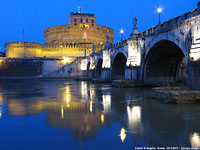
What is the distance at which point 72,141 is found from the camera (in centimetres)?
452

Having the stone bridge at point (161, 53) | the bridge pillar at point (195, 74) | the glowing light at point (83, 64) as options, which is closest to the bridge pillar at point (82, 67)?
the glowing light at point (83, 64)

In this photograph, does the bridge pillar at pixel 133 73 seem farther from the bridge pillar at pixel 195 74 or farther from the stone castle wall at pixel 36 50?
the stone castle wall at pixel 36 50

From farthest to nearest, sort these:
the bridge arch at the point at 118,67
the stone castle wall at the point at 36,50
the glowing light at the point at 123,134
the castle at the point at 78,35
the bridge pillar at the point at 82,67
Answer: the castle at the point at 78,35
the stone castle wall at the point at 36,50
the bridge pillar at the point at 82,67
the bridge arch at the point at 118,67
the glowing light at the point at 123,134

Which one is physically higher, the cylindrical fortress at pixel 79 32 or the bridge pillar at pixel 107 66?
the cylindrical fortress at pixel 79 32

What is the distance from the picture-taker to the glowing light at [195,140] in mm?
4176

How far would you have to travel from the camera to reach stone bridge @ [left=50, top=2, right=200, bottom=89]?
38.9 ft

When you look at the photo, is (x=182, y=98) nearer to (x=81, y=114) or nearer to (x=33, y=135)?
(x=81, y=114)

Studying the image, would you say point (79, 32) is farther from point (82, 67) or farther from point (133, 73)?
point (133, 73)

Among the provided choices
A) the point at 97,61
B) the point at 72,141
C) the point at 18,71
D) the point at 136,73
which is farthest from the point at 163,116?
the point at 18,71

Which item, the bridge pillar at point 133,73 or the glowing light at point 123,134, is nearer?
the glowing light at point 123,134

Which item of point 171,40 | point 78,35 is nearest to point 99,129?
point 171,40

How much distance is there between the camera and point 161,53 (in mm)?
18438

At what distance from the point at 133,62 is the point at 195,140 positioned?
52.0ft

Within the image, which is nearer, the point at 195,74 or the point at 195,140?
the point at 195,140
